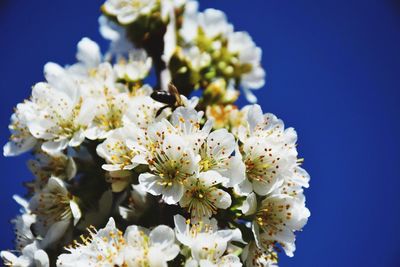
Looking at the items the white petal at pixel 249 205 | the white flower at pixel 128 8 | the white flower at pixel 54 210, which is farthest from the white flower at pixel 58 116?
the white petal at pixel 249 205

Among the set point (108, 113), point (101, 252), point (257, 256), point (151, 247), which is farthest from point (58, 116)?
point (257, 256)

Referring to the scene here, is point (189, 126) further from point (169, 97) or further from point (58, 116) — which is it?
point (58, 116)

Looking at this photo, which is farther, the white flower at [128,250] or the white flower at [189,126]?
the white flower at [189,126]

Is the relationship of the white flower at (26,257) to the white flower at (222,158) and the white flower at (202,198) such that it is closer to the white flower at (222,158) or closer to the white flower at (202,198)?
the white flower at (202,198)

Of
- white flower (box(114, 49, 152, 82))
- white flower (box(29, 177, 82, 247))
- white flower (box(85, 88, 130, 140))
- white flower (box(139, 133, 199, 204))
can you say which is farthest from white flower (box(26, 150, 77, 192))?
white flower (box(114, 49, 152, 82))

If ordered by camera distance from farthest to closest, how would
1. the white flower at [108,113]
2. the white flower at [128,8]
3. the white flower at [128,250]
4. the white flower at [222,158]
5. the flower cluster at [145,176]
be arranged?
the white flower at [128,8] < the white flower at [108,113] < the white flower at [222,158] < the flower cluster at [145,176] < the white flower at [128,250]

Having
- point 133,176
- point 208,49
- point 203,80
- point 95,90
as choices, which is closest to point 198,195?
point 133,176
